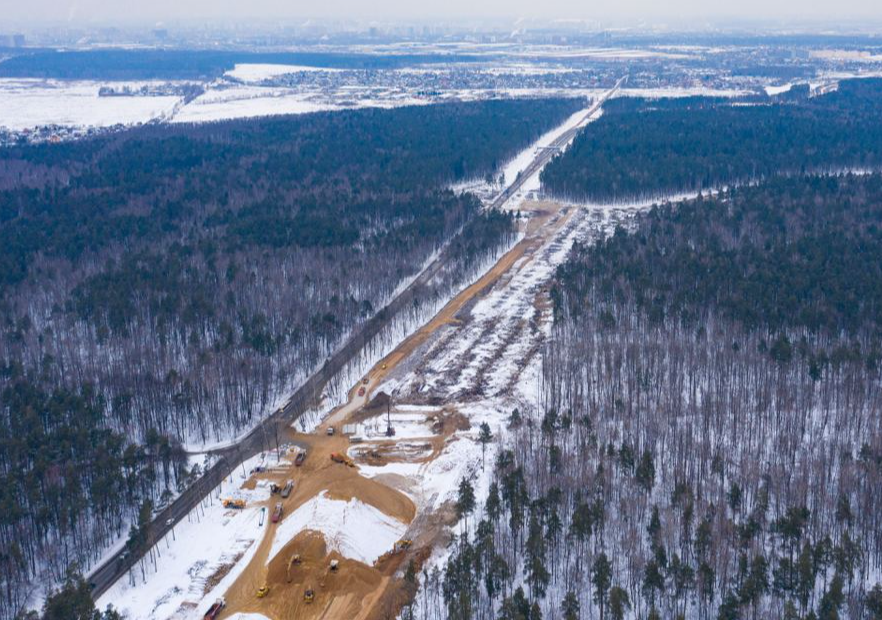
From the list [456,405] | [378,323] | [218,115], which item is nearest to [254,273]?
[378,323]

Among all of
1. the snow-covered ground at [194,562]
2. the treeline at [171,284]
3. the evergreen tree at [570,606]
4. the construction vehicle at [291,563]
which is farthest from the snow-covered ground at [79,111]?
the evergreen tree at [570,606]

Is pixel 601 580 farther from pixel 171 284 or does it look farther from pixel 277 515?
pixel 171 284

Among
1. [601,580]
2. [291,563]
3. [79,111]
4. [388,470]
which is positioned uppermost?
[79,111]

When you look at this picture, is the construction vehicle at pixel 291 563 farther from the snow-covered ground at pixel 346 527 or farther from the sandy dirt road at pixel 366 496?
the snow-covered ground at pixel 346 527

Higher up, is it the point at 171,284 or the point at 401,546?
the point at 171,284

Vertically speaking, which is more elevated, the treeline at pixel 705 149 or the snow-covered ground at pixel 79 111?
the snow-covered ground at pixel 79 111

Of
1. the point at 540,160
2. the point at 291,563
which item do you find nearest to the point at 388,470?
the point at 291,563
